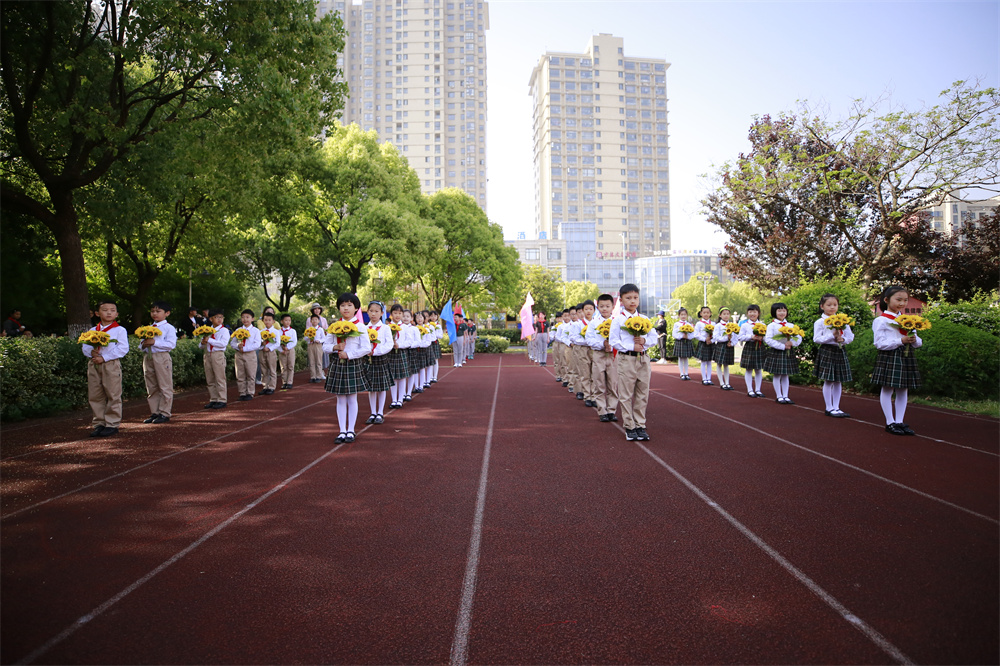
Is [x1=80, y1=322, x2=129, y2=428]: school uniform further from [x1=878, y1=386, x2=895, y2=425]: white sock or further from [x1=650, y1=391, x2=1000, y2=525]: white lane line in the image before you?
[x1=878, y1=386, x2=895, y2=425]: white sock

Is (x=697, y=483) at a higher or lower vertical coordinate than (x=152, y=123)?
lower

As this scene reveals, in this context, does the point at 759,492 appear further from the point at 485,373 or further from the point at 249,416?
the point at 485,373

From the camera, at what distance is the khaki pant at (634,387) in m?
7.31

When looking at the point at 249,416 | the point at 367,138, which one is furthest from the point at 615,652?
the point at 367,138

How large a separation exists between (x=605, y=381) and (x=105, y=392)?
7.60 m

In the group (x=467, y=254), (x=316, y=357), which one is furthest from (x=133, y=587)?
(x=467, y=254)

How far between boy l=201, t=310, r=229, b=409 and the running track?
3.50 m

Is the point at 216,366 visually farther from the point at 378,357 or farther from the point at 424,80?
the point at 424,80

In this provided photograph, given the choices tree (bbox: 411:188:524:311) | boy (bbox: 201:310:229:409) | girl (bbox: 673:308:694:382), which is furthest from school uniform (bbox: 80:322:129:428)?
tree (bbox: 411:188:524:311)

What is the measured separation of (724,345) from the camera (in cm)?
1362

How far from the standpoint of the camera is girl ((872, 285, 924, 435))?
7117 millimetres

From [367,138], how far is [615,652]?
994 inches

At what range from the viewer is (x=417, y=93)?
3775 inches

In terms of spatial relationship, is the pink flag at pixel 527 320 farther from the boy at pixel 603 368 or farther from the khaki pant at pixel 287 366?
the boy at pixel 603 368
